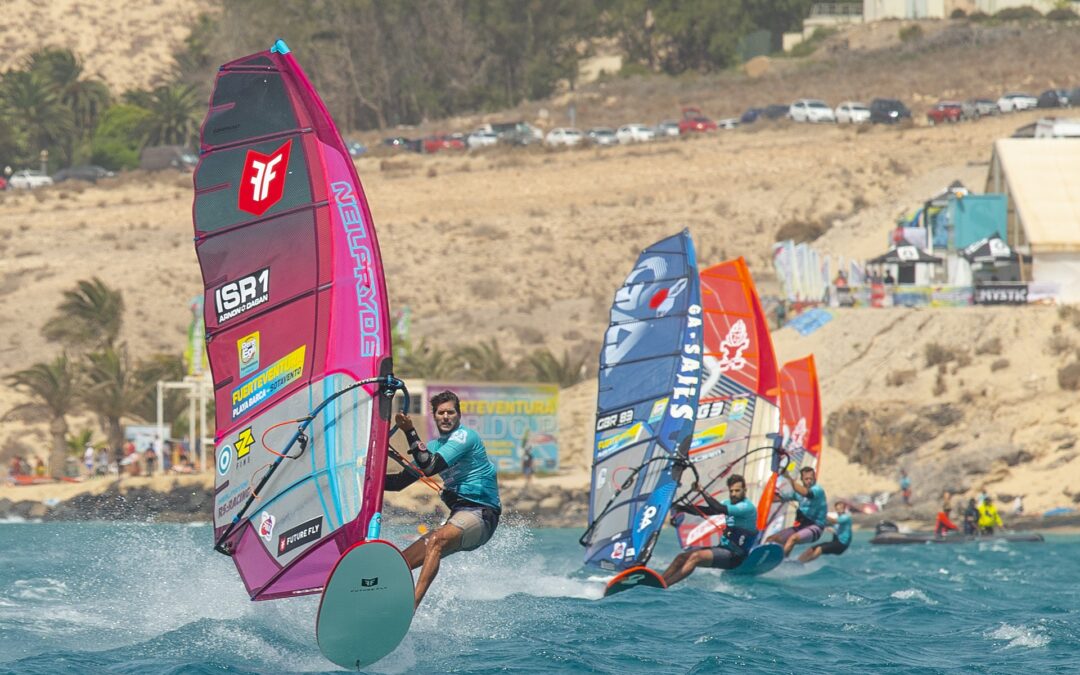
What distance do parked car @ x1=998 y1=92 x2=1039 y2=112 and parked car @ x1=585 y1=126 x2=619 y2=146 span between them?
16.5m

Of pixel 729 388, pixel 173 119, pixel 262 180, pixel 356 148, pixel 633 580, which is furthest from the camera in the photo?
pixel 173 119

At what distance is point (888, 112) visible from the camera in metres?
75.6

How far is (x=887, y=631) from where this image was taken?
54.4ft

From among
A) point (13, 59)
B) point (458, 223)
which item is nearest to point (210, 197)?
point (458, 223)

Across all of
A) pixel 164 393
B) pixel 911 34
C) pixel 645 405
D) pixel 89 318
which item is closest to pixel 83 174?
pixel 89 318

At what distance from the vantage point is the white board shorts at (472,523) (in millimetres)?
12312

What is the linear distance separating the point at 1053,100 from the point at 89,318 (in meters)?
44.3

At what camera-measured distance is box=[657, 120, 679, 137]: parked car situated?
77875 mm

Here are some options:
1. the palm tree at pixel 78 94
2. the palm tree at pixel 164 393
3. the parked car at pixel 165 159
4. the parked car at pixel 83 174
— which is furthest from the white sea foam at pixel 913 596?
the palm tree at pixel 78 94

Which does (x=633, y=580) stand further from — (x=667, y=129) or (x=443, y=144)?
(x=667, y=129)

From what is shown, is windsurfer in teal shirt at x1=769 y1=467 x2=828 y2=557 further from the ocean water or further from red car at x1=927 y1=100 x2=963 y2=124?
red car at x1=927 y1=100 x2=963 y2=124

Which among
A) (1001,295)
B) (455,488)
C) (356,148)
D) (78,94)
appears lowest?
(1001,295)

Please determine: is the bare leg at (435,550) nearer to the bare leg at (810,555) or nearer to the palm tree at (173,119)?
the bare leg at (810,555)

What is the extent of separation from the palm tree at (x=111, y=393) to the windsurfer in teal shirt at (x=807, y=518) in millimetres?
21184
